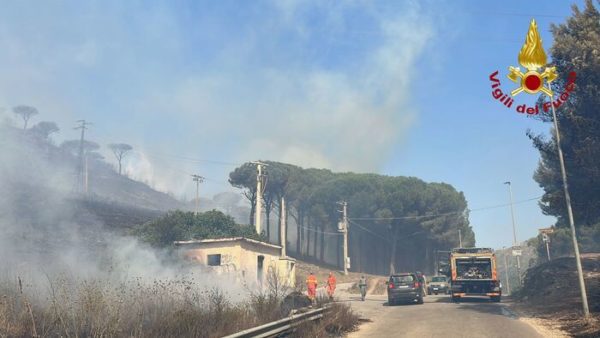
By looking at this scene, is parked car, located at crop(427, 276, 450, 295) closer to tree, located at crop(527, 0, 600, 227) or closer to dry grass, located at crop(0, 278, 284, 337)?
tree, located at crop(527, 0, 600, 227)

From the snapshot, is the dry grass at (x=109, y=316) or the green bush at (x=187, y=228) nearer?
the dry grass at (x=109, y=316)

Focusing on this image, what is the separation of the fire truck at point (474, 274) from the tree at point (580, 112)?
525cm

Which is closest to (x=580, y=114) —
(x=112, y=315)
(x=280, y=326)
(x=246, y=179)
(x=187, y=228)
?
(x=280, y=326)

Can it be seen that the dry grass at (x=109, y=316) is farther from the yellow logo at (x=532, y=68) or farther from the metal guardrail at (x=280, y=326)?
the yellow logo at (x=532, y=68)

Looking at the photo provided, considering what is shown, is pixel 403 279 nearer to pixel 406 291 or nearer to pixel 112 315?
pixel 406 291

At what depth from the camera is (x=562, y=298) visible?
1866 cm

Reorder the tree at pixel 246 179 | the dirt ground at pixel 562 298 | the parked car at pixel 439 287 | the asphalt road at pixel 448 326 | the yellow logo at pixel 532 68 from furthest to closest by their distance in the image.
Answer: the tree at pixel 246 179, the parked car at pixel 439 287, the yellow logo at pixel 532 68, the dirt ground at pixel 562 298, the asphalt road at pixel 448 326

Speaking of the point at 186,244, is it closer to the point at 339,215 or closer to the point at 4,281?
the point at 4,281

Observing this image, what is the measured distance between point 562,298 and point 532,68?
34.0ft

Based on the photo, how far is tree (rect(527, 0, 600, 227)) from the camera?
1753 cm

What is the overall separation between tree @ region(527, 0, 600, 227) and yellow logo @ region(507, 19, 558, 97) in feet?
14.6

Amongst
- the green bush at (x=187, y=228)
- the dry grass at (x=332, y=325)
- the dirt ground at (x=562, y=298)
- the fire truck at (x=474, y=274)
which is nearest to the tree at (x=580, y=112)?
the dirt ground at (x=562, y=298)

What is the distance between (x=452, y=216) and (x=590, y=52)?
47.6 meters

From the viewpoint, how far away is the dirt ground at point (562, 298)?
39.3 feet
